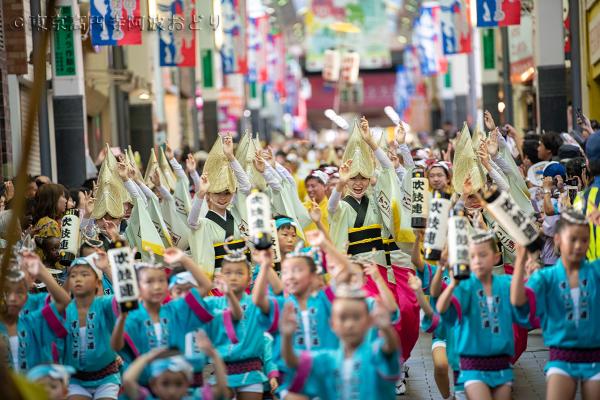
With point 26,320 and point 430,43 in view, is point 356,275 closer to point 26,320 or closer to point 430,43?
point 26,320

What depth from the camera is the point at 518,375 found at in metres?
11.6

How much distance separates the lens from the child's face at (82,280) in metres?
8.98

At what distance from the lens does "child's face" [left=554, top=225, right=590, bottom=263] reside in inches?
314

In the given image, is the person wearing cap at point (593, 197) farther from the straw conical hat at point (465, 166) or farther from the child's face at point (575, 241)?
the straw conical hat at point (465, 166)

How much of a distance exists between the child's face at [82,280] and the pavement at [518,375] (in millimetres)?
3230

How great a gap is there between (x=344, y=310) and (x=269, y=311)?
1997 millimetres

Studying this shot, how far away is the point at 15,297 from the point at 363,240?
13.8ft

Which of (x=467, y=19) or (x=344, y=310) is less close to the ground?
(x=467, y=19)

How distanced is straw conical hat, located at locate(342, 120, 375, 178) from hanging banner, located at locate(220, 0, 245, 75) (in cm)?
2225

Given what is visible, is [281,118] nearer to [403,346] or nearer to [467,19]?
[467,19]

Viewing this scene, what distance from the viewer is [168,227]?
1311 centimetres

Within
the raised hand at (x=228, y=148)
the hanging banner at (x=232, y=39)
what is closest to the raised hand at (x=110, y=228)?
the raised hand at (x=228, y=148)

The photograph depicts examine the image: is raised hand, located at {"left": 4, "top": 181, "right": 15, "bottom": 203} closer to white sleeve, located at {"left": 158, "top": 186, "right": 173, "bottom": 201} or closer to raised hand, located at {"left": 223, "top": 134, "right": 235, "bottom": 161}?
white sleeve, located at {"left": 158, "top": 186, "right": 173, "bottom": 201}

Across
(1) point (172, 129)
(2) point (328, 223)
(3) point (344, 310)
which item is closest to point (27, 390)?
(3) point (344, 310)
